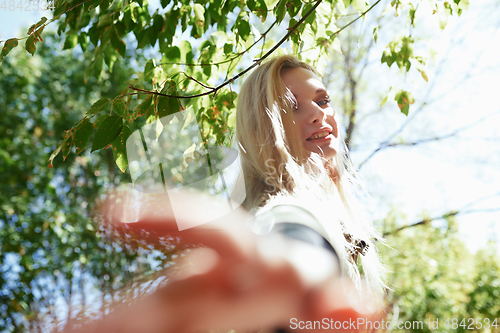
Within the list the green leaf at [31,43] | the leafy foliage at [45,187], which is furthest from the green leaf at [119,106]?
the leafy foliage at [45,187]

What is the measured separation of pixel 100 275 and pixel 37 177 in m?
2.03

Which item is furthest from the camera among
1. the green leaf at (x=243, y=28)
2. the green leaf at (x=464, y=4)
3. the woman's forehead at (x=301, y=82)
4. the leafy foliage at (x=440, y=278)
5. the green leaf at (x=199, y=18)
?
the leafy foliage at (x=440, y=278)

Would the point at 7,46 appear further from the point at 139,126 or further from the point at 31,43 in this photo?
the point at 139,126

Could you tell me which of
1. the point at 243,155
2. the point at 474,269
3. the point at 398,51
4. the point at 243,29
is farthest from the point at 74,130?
the point at 474,269

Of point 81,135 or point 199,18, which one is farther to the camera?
point 199,18

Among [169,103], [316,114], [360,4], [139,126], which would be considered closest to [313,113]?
[316,114]

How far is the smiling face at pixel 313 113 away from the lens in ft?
4.19

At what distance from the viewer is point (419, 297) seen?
6.96m

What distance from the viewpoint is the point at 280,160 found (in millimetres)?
1135

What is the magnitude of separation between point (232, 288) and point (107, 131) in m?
0.98

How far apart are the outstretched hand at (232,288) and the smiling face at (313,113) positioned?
70 centimetres

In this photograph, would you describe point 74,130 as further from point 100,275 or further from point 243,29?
point 100,275

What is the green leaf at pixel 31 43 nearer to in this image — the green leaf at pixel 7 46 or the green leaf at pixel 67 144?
the green leaf at pixel 7 46

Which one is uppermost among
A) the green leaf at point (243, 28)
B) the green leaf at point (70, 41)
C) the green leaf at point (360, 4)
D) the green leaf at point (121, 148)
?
the green leaf at point (70, 41)
